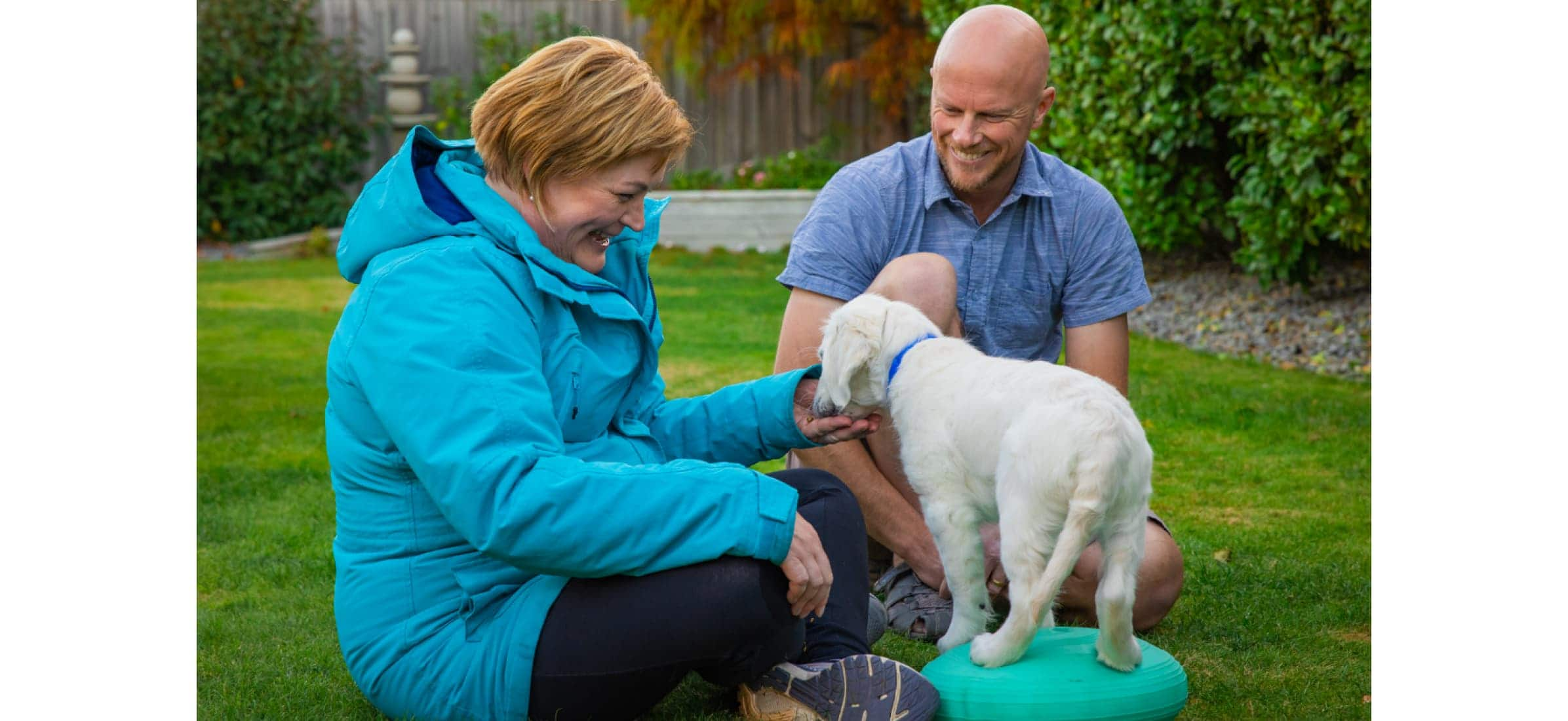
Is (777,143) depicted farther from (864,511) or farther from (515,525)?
(515,525)

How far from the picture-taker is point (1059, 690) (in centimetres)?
289

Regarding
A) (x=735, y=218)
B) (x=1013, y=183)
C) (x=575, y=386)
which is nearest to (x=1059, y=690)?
(x=575, y=386)

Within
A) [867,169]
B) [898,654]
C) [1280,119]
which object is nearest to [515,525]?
[898,654]

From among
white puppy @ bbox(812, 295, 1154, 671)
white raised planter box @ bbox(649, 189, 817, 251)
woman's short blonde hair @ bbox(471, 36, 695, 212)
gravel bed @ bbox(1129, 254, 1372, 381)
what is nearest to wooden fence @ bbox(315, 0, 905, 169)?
white raised planter box @ bbox(649, 189, 817, 251)

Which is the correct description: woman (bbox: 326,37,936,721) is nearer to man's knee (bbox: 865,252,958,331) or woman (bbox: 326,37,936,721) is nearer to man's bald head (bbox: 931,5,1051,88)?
man's knee (bbox: 865,252,958,331)

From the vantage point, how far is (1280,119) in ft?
24.8

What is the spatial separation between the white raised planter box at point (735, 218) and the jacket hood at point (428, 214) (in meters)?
10.3

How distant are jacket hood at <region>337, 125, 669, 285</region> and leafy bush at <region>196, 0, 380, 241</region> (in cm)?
1167

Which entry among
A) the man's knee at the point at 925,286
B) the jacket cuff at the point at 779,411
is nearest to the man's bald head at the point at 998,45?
the man's knee at the point at 925,286

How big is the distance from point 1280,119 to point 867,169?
4256 mm

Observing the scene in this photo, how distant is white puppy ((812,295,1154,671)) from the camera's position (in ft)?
9.32

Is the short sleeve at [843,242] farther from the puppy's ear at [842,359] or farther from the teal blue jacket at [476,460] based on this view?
the teal blue jacket at [476,460]

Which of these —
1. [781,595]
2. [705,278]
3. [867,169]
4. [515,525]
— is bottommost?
[705,278]

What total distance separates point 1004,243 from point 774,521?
5.87ft
